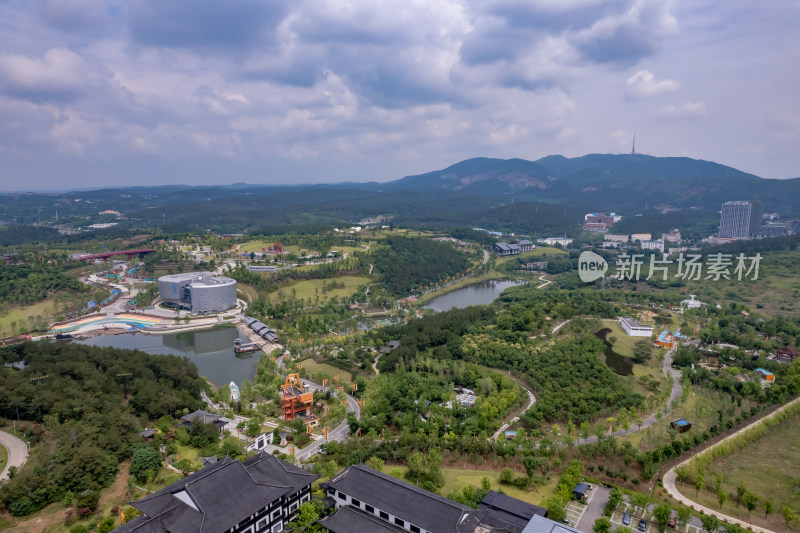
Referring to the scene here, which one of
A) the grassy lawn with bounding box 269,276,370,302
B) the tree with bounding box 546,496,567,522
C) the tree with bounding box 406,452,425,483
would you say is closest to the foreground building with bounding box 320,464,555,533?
the tree with bounding box 546,496,567,522

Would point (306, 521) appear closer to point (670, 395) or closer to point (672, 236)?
point (670, 395)

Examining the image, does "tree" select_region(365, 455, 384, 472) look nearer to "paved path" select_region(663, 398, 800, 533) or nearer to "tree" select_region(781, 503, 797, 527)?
"paved path" select_region(663, 398, 800, 533)

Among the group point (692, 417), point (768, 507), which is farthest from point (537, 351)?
point (768, 507)

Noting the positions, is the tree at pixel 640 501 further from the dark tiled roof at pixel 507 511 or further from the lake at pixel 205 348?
the lake at pixel 205 348

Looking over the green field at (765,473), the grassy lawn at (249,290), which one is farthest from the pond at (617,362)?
the grassy lawn at (249,290)

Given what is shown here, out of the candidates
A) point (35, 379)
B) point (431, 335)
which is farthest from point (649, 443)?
point (35, 379)
